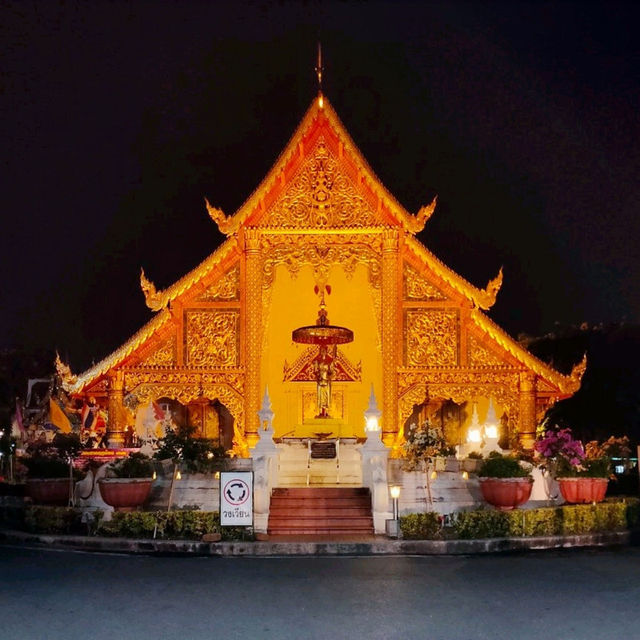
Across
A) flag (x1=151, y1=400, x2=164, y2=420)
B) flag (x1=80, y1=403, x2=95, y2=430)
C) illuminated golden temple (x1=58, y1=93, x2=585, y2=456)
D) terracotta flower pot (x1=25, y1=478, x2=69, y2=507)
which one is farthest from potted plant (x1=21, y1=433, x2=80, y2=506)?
flag (x1=80, y1=403, x2=95, y2=430)

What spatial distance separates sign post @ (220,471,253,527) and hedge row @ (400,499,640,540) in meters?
2.28

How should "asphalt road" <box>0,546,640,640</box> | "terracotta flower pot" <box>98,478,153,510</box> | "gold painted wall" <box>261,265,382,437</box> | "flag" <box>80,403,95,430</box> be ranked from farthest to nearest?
"flag" <box>80,403,95,430</box> → "gold painted wall" <box>261,265,382,437</box> → "terracotta flower pot" <box>98,478,153,510</box> → "asphalt road" <box>0,546,640,640</box>

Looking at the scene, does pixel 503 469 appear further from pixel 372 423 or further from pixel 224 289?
pixel 224 289

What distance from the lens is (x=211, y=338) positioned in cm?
1902

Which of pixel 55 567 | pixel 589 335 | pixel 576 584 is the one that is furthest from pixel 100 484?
pixel 589 335

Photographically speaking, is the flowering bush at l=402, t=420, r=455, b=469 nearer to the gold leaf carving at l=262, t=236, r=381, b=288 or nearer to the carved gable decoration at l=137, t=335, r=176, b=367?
the gold leaf carving at l=262, t=236, r=381, b=288

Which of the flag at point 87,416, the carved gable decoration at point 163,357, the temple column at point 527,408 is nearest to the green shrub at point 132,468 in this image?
the carved gable decoration at point 163,357

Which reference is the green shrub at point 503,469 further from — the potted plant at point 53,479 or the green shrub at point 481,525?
the potted plant at point 53,479

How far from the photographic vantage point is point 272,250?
62.5ft

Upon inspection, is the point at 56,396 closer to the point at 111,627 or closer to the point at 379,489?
the point at 379,489

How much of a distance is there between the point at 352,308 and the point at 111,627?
650 inches

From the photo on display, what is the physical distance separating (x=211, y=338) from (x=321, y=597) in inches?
437

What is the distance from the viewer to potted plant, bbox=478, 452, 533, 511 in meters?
13.5

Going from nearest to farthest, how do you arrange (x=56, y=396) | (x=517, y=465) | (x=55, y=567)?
1. (x=55, y=567)
2. (x=517, y=465)
3. (x=56, y=396)
